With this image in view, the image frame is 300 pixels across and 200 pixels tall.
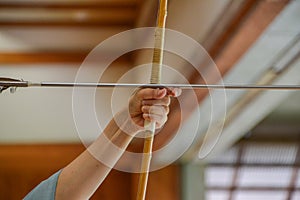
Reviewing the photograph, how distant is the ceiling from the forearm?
695 mm

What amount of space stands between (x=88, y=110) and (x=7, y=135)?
448 mm

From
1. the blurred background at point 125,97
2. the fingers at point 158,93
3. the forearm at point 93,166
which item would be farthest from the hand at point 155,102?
the blurred background at point 125,97

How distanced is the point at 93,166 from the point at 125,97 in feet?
4.00

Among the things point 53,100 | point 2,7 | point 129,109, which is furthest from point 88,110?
point 129,109

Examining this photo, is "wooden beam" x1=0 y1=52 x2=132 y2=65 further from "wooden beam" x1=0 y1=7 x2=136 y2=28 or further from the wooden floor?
the wooden floor

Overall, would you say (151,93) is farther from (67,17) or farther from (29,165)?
(29,165)

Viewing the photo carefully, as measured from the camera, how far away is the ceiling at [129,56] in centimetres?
181

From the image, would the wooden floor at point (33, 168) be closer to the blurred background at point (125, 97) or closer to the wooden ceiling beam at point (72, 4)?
the blurred background at point (125, 97)

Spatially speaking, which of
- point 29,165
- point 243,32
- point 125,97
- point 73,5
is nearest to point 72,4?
point 73,5

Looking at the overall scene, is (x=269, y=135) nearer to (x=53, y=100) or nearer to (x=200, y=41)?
(x=53, y=100)

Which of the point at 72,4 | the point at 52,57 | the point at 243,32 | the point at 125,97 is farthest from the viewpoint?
the point at 52,57

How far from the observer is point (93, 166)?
1.11m

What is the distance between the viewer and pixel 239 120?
2639mm

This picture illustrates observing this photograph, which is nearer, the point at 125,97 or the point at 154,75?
the point at 154,75
